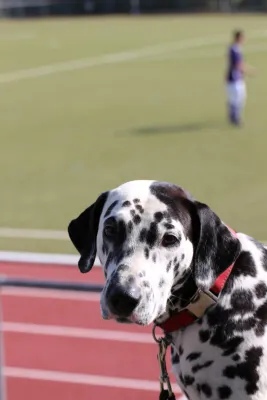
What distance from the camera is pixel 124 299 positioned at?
336 centimetres

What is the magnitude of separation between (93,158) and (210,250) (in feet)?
51.4

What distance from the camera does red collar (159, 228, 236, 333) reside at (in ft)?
12.0

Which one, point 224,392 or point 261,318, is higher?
point 261,318

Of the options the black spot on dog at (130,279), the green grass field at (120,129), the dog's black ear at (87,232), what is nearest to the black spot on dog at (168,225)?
the black spot on dog at (130,279)

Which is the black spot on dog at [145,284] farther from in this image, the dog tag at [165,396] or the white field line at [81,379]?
Result: the white field line at [81,379]

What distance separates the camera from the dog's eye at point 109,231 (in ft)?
11.7

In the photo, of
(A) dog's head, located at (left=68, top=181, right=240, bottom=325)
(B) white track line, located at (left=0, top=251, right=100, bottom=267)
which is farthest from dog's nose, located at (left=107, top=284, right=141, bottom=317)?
(B) white track line, located at (left=0, top=251, right=100, bottom=267)

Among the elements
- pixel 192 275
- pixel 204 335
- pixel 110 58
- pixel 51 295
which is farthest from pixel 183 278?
pixel 110 58

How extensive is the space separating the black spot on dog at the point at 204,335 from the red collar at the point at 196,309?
0.06 meters

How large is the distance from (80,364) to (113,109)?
16.4 metres

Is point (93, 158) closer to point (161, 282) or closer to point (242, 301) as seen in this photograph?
point (242, 301)

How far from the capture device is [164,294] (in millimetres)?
3512

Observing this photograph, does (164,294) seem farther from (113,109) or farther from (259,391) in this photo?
(113,109)

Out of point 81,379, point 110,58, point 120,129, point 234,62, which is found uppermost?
point 81,379
